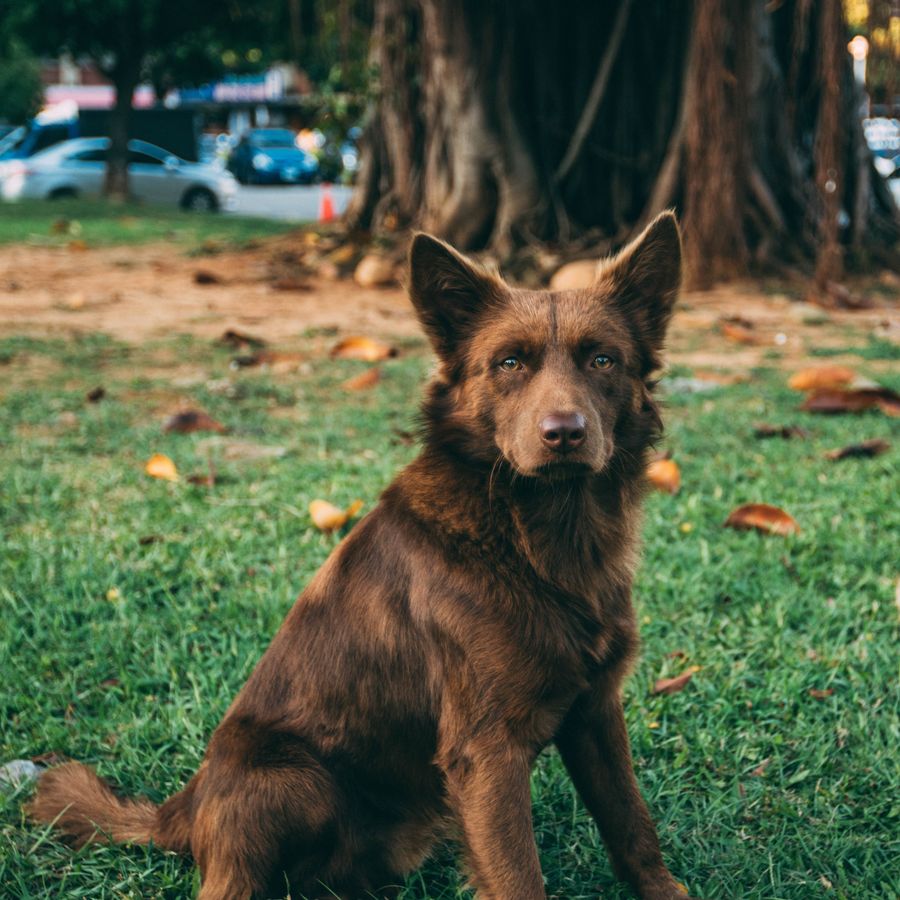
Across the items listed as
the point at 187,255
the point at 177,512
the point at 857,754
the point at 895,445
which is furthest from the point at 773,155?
the point at 857,754

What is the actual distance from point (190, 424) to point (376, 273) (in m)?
5.75

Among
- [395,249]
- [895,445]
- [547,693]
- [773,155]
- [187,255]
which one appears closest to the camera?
[547,693]

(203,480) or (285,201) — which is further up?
(285,201)

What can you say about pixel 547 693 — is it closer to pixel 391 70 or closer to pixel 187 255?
pixel 391 70

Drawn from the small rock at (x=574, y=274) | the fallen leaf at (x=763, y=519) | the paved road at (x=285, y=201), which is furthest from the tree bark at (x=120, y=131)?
the fallen leaf at (x=763, y=519)

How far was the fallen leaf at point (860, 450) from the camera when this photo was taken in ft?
17.3

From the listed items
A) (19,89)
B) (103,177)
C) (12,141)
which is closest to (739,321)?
(103,177)

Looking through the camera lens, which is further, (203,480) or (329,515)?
(203,480)

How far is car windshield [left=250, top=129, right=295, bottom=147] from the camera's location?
43.2 metres

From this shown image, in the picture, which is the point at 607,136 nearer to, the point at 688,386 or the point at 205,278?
the point at 205,278

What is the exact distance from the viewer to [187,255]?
14258 millimetres

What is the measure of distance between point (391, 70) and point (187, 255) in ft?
12.5

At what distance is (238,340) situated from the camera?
8102mm

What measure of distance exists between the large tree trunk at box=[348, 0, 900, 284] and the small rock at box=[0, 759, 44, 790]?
797 centimetres
